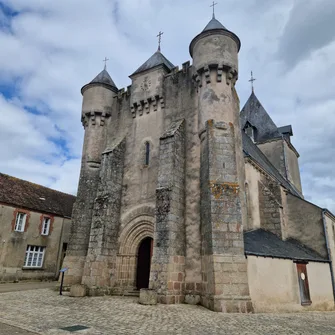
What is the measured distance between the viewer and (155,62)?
15312 mm

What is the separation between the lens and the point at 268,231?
1509 centimetres

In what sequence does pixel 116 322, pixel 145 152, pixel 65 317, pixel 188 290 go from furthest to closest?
pixel 145 152, pixel 188 290, pixel 65 317, pixel 116 322

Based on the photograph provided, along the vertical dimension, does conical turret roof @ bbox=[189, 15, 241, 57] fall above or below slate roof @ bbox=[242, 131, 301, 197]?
above

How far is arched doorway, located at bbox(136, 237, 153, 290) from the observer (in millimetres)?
13109

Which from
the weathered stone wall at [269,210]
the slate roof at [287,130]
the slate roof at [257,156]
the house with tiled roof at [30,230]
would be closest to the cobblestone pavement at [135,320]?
the weathered stone wall at [269,210]

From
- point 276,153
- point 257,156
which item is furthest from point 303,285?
point 276,153

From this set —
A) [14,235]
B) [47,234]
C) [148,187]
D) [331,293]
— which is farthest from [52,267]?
[331,293]

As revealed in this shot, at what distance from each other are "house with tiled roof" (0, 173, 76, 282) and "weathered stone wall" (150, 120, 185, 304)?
482 inches

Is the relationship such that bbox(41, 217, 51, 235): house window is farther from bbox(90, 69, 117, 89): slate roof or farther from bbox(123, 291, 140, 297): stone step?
bbox(123, 291, 140, 297): stone step

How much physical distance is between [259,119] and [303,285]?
62.9 ft

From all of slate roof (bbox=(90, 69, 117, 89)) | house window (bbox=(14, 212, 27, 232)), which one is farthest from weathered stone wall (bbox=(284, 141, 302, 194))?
house window (bbox=(14, 212, 27, 232))

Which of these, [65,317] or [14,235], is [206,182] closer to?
[65,317]

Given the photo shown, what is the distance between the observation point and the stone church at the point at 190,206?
1022 cm

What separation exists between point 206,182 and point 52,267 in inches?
609
